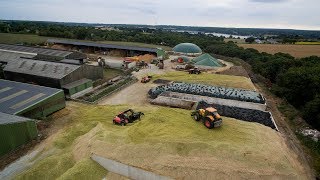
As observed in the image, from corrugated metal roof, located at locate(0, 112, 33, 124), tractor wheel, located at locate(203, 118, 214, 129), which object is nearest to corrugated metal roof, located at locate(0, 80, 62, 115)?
corrugated metal roof, located at locate(0, 112, 33, 124)

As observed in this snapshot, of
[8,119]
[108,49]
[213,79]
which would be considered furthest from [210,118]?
[108,49]

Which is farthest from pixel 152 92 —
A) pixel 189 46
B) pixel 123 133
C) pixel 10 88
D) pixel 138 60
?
pixel 189 46

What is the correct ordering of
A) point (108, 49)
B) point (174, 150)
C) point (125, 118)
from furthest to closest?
point (108, 49) → point (125, 118) → point (174, 150)

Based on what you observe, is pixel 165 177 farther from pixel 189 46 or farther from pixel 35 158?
pixel 189 46

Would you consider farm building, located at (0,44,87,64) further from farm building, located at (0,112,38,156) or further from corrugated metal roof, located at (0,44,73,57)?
farm building, located at (0,112,38,156)

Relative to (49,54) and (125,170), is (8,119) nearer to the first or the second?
(125,170)

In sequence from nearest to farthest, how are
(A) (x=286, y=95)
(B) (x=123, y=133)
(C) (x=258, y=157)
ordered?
(C) (x=258, y=157) < (B) (x=123, y=133) < (A) (x=286, y=95)
